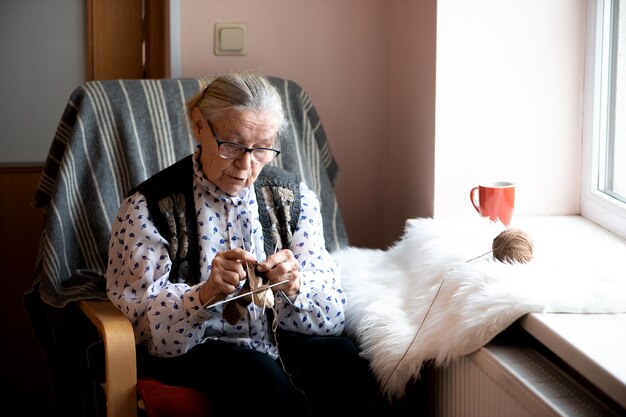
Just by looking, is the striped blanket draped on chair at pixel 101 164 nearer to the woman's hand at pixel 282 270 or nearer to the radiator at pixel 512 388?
the woman's hand at pixel 282 270

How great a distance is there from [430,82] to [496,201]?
0.38 meters

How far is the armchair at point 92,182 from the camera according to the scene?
2.15 meters

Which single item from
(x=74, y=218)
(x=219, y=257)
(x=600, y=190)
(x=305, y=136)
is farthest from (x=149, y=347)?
(x=600, y=190)

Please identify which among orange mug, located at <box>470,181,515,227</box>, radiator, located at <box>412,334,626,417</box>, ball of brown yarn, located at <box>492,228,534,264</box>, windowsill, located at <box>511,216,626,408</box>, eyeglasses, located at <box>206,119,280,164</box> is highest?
eyeglasses, located at <box>206,119,280,164</box>

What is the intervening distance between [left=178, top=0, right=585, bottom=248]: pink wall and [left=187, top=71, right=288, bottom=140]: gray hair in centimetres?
56

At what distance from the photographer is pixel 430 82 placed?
2.30 m

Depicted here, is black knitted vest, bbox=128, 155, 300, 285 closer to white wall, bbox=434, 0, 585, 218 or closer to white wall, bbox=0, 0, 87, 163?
white wall, bbox=434, 0, 585, 218

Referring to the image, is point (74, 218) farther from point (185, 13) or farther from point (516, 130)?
point (516, 130)

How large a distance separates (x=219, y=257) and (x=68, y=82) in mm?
1200

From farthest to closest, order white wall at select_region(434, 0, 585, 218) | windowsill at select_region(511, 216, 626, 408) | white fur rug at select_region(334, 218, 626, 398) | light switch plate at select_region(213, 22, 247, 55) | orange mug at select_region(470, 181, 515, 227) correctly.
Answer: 1. light switch plate at select_region(213, 22, 247, 55)
2. white wall at select_region(434, 0, 585, 218)
3. orange mug at select_region(470, 181, 515, 227)
4. white fur rug at select_region(334, 218, 626, 398)
5. windowsill at select_region(511, 216, 626, 408)

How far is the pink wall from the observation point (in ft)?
7.45

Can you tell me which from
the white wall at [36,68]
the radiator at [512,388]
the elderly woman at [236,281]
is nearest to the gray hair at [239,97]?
the elderly woman at [236,281]

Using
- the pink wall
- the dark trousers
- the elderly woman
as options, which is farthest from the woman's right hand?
the pink wall

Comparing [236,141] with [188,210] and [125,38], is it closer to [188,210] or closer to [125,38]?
[188,210]
